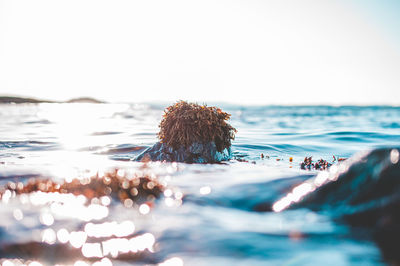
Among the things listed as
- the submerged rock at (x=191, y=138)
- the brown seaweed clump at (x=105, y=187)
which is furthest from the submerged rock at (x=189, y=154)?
the brown seaweed clump at (x=105, y=187)

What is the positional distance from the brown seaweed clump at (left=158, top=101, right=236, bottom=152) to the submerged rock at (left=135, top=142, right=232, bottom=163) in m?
0.10

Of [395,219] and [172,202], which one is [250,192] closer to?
[172,202]

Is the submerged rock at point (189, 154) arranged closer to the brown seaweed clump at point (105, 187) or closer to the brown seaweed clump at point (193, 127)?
the brown seaweed clump at point (193, 127)

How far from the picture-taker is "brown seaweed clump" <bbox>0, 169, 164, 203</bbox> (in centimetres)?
397

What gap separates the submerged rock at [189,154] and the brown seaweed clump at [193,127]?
97 mm

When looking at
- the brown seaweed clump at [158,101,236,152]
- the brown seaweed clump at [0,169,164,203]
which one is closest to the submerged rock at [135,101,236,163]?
the brown seaweed clump at [158,101,236,152]

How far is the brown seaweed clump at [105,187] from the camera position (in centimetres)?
397

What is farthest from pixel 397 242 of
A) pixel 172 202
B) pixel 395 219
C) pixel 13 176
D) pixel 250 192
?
pixel 13 176

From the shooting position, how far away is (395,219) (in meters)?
2.91

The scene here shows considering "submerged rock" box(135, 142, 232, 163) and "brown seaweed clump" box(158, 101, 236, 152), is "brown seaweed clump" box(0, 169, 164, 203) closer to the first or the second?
"submerged rock" box(135, 142, 232, 163)

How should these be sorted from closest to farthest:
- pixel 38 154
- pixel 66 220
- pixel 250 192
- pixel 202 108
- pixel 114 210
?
pixel 66 220 → pixel 114 210 → pixel 250 192 → pixel 202 108 → pixel 38 154

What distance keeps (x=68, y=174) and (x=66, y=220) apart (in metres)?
1.98

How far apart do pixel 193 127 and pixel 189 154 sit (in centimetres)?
64

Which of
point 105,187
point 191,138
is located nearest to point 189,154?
point 191,138
